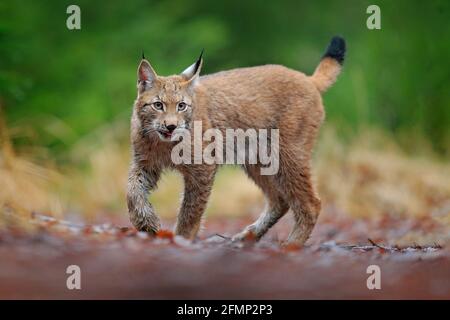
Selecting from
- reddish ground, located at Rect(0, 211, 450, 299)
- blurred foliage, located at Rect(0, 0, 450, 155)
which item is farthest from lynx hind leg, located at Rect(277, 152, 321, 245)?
blurred foliage, located at Rect(0, 0, 450, 155)

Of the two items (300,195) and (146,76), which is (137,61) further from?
(146,76)

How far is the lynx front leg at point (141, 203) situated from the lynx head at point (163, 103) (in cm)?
35

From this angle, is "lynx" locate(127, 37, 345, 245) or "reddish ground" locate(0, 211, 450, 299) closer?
"reddish ground" locate(0, 211, 450, 299)

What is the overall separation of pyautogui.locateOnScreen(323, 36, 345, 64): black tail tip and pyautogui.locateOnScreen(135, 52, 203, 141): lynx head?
1676 millimetres

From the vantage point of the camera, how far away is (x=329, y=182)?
10.9 metres

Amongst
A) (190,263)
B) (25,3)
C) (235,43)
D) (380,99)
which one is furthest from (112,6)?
(190,263)

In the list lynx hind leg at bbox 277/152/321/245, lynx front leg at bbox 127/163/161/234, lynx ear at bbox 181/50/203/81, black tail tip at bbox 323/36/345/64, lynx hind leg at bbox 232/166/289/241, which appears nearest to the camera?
lynx front leg at bbox 127/163/161/234

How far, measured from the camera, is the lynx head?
A: 6.34m

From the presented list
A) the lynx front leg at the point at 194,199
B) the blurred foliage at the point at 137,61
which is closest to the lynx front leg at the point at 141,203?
the lynx front leg at the point at 194,199

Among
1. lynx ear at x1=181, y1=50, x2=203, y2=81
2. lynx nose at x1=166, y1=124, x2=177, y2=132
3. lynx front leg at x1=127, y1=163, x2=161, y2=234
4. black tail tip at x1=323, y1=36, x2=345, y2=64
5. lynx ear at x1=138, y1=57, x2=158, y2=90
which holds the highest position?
black tail tip at x1=323, y1=36, x2=345, y2=64

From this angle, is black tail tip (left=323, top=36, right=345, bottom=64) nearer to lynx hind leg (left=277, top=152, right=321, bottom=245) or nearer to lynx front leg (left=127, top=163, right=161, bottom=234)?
lynx hind leg (left=277, top=152, right=321, bottom=245)

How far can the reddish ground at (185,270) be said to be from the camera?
4.48 m

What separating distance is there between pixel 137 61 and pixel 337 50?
678cm

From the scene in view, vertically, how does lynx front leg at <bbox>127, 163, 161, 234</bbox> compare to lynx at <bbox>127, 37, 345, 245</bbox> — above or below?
below
